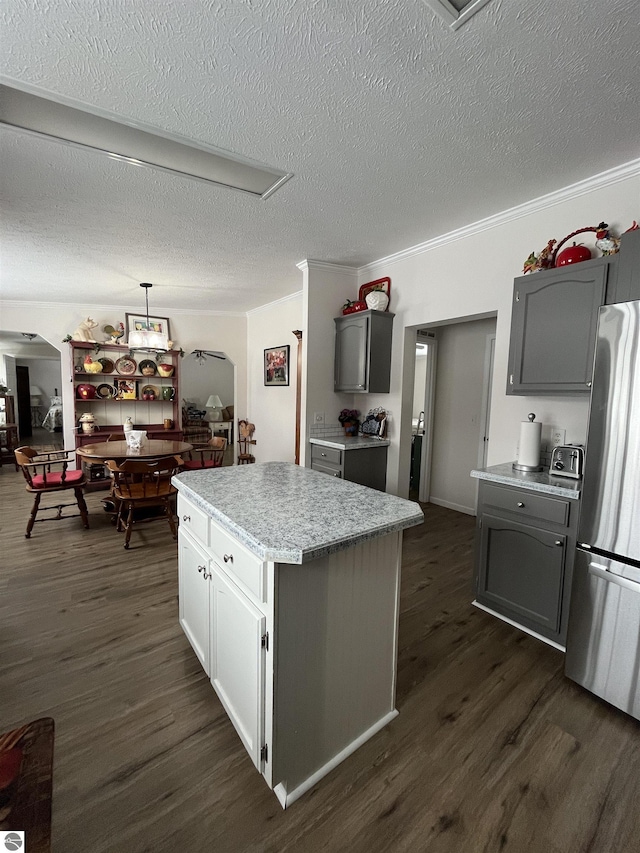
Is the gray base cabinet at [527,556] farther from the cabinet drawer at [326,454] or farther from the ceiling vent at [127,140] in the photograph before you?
the ceiling vent at [127,140]

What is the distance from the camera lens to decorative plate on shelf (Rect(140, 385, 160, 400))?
5816mm

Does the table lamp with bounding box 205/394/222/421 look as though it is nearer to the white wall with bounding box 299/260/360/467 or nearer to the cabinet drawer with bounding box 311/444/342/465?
the white wall with bounding box 299/260/360/467

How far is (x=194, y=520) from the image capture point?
6.19ft

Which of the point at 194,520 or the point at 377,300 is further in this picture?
the point at 377,300

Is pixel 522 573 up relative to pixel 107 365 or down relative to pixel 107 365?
down

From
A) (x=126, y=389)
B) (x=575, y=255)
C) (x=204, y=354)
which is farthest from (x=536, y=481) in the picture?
(x=204, y=354)

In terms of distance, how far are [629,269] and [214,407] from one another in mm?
8714

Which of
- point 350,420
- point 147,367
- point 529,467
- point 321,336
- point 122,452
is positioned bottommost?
point 122,452

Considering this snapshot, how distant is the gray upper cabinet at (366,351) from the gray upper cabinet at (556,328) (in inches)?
50.4

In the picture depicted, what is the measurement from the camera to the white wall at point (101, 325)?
531cm

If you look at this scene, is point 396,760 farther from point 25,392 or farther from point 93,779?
point 25,392

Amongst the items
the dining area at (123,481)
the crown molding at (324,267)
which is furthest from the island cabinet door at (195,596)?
the crown molding at (324,267)

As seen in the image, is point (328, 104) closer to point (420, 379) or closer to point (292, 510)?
point (292, 510)

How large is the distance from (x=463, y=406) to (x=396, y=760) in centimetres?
362
